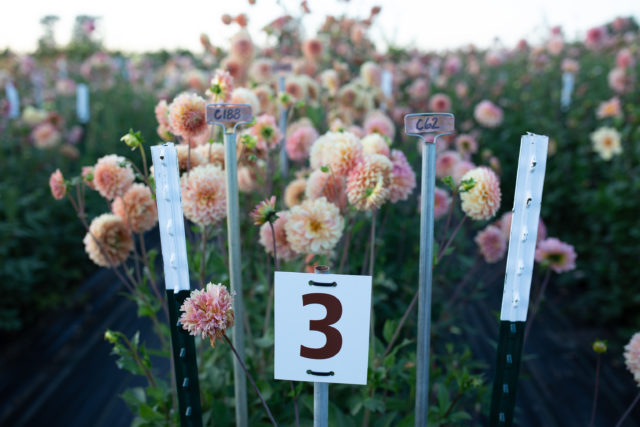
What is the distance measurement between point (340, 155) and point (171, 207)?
39cm

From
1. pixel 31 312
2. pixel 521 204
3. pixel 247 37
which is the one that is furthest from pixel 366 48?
pixel 521 204

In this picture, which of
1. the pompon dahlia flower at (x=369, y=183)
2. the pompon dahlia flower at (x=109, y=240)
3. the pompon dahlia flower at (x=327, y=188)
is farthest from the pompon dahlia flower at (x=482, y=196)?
the pompon dahlia flower at (x=109, y=240)

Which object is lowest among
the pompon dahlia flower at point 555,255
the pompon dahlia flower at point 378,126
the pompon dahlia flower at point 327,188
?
the pompon dahlia flower at point 555,255

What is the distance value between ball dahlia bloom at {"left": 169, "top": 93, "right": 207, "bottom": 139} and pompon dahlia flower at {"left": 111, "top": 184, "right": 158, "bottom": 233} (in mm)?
175

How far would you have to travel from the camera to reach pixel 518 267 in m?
0.66

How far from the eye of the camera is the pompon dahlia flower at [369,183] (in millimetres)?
869

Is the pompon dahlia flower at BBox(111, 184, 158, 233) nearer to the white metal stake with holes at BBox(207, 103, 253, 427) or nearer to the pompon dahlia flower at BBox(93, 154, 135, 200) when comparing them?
the pompon dahlia flower at BBox(93, 154, 135, 200)

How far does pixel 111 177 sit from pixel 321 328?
57 centimetres

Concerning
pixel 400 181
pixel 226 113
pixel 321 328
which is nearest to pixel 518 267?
pixel 321 328

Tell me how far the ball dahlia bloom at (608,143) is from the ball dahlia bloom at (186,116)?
2.74 meters

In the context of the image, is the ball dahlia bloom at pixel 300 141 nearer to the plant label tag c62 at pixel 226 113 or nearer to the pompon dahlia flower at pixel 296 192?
the pompon dahlia flower at pixel 296 192

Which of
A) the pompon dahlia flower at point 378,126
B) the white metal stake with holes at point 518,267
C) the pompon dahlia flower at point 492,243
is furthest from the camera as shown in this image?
the pompon dahlia flower at point 378,126

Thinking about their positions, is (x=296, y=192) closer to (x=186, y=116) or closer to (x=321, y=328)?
(x=186, y=116)

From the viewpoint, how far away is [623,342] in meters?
2.56
